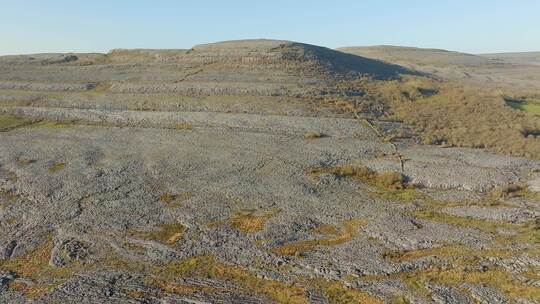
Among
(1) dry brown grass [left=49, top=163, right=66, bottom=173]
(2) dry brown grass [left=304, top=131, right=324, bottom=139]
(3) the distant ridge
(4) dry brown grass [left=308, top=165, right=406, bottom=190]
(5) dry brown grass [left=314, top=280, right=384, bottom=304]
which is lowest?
(5) dry brown grass [left=314, top=280, right=384, bottom=304]

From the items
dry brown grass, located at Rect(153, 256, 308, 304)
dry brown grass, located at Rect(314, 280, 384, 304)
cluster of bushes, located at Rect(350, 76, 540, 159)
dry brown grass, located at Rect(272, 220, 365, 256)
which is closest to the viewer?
dry brown grass, located at Rect(314, 280, 384, 304)

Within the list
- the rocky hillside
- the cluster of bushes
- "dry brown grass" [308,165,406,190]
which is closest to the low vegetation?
the rocky hillside

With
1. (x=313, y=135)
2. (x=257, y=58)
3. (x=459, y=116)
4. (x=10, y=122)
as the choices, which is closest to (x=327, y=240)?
(x=313, y=135)

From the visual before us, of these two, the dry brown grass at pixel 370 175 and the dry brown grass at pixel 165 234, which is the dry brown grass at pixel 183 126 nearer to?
the dry brown grass at pixel 370 175

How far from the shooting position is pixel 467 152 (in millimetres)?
49406

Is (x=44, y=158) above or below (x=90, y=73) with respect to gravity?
below

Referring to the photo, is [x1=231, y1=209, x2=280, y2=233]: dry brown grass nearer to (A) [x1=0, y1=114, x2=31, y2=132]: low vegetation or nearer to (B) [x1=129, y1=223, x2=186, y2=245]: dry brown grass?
(B) [x1=129, y1=223, x2=186, y2=245]: dry brown grass

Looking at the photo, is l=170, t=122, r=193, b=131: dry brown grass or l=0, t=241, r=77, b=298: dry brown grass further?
l=170, t=122, r=193, b=131: dry brown grass

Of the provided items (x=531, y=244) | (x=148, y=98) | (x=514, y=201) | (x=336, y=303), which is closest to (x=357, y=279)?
(x=336, y=303)

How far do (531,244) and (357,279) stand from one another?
12.7m

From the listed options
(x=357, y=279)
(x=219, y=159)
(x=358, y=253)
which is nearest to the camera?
(x=357, y=279)

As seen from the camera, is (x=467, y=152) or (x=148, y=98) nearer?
(x=467, y=152)

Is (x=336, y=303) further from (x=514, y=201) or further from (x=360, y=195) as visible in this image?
(x=514, y=201)

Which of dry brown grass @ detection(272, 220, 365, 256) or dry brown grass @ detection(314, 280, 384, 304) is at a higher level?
dry brown grass @ detection(272, 220, 365, 256)
